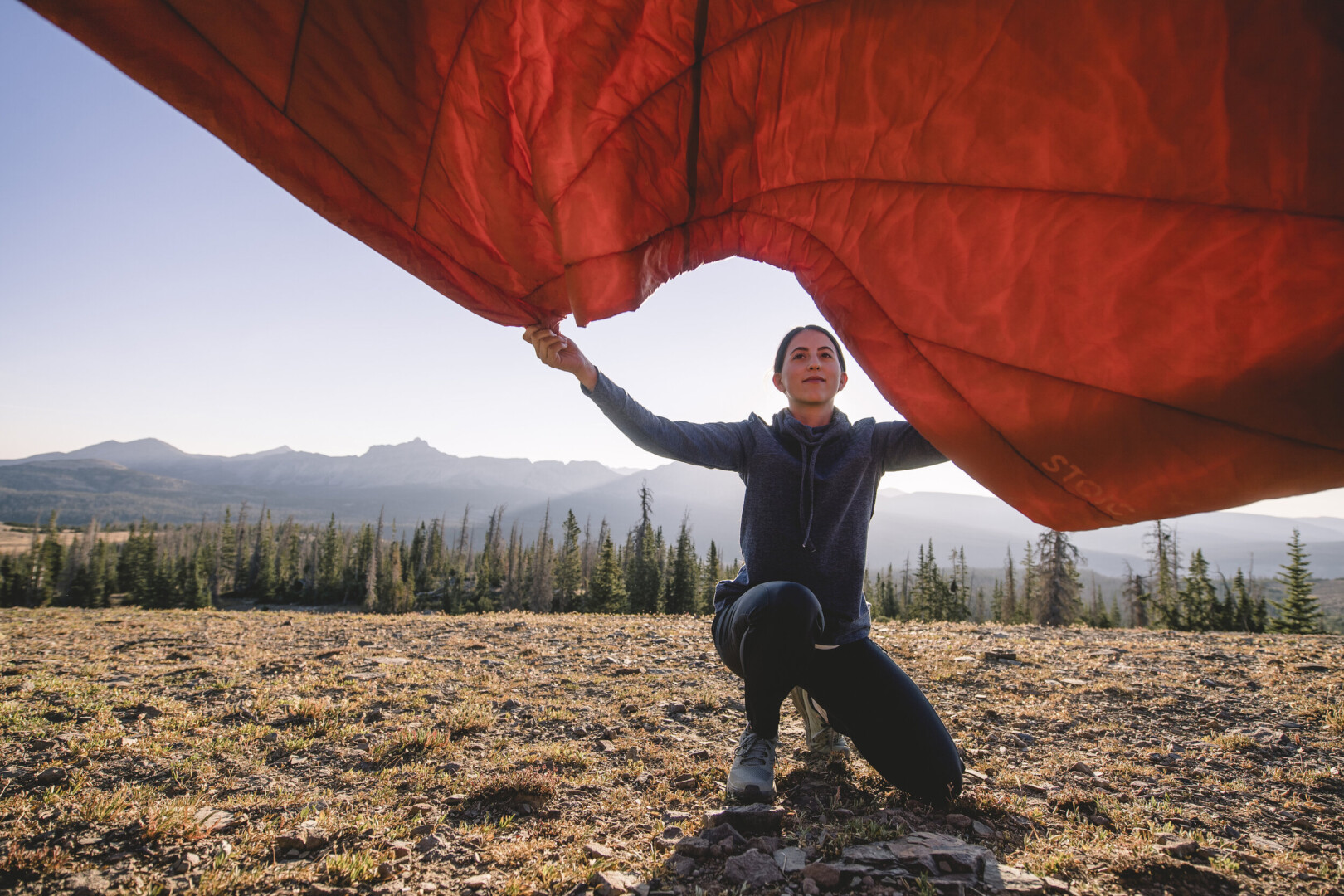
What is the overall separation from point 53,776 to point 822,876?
3977 mm

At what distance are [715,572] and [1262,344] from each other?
49.7 metres

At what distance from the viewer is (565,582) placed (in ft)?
184

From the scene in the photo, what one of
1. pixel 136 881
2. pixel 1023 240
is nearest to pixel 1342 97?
pixel 1023 240

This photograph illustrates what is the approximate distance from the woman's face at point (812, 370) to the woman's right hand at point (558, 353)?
1.32 meters

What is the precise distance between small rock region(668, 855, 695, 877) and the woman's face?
8.30 feet

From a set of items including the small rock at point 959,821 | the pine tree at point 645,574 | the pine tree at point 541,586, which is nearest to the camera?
the small rock at point 959,821

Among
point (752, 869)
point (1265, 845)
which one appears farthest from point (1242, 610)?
point (752, 869)

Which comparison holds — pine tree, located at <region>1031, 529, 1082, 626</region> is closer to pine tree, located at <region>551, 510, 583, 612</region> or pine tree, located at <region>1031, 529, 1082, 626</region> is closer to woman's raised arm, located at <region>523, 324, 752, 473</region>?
woman's raised arm, located at <region>523, 324, 752, 473</region>

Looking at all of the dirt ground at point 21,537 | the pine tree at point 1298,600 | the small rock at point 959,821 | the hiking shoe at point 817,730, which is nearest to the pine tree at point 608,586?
the pine tree at point 1298,600

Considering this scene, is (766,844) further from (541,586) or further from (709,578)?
(541,586)

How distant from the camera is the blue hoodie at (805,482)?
3.33 m

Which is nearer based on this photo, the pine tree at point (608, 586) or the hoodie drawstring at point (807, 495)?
the hoodie drawstring at point (807, 495)

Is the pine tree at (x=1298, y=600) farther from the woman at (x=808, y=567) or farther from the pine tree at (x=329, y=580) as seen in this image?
the pine tree at (x=329, y=580)

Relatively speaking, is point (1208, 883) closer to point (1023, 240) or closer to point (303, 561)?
point (1023, 240)
